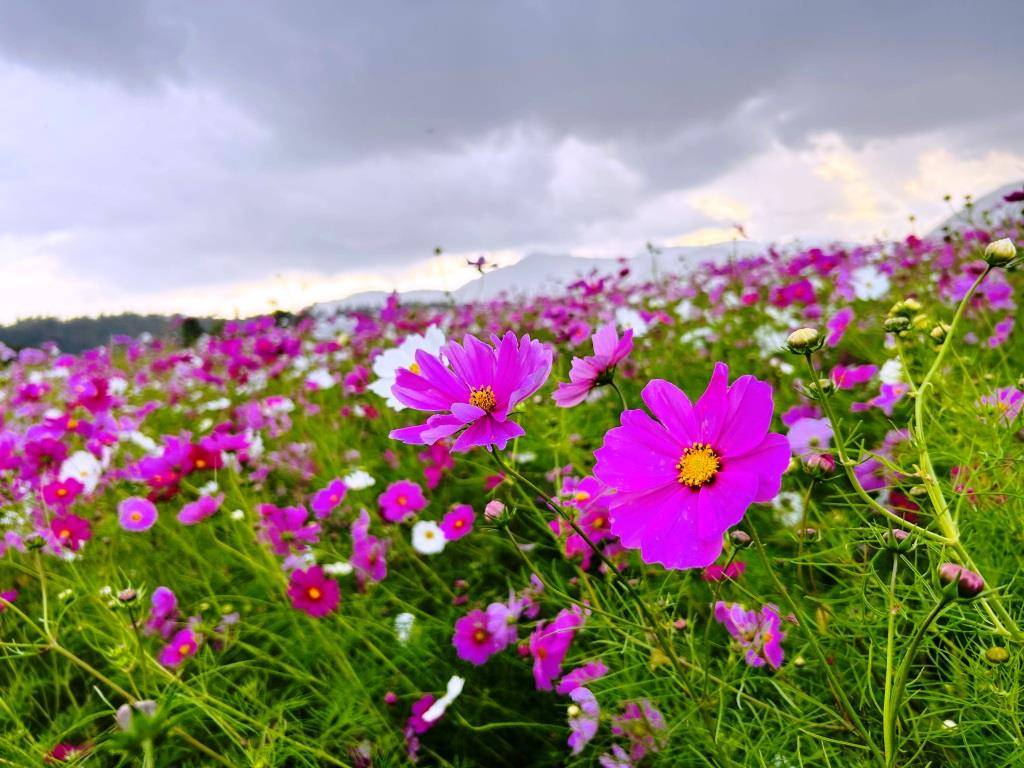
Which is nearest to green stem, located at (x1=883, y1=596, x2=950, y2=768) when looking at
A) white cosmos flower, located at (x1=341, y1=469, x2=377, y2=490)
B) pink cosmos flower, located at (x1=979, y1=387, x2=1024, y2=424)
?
pink cosmos flower, located at (x1=979, y1=387, x2=1024, y2=424)

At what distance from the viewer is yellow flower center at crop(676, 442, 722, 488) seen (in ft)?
1.53

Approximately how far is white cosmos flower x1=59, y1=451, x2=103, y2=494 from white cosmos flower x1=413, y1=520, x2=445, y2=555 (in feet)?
3.25

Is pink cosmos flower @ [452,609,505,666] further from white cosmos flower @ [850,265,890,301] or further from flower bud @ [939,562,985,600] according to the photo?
white cosmos flower @ [850,265,890,301]

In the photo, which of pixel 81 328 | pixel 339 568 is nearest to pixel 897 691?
pixel 339 568

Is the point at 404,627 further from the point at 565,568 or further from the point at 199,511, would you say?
the point at 199,511

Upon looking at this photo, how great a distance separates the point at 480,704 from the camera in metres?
1.06

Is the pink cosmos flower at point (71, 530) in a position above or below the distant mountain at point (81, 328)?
below

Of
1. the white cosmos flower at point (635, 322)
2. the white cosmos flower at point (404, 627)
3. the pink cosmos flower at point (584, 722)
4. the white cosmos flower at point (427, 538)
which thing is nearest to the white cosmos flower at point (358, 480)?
the white cosmos flower at point (427, 538)

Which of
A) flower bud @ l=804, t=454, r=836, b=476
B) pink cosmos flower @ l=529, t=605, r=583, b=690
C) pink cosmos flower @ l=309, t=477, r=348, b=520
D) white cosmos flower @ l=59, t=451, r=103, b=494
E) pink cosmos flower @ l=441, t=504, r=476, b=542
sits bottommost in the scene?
pink cosmos flower @ l=529, t=605, r=583, b=690

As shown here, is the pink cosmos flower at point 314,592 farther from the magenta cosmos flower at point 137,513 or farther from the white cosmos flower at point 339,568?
the magenta cosmos flower at point 137,513

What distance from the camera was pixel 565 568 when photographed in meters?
1.27

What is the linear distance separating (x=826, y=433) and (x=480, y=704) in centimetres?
73

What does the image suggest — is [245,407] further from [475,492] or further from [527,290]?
[527,290]

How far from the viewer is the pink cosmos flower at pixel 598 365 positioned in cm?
56
